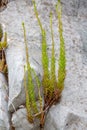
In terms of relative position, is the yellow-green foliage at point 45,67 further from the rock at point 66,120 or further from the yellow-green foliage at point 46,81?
the rock at point 66,120

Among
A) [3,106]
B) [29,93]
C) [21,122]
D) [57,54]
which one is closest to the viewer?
[29,93]

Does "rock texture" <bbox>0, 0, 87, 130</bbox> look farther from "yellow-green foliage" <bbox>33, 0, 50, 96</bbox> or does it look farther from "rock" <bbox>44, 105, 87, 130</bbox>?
"yellow-green foliage" <bbox>33, 0, 50, 96</bbox>

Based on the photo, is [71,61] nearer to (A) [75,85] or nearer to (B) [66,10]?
(A) [75,85]

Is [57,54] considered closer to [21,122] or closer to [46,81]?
[46,81]

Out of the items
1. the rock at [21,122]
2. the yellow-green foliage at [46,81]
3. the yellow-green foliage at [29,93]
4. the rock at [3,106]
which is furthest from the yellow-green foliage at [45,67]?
the rock at [3,106]

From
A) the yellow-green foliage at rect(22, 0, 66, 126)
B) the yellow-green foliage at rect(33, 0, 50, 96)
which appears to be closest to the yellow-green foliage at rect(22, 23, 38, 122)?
the yellow-green foliage at rect(22, 0, 66, 126)

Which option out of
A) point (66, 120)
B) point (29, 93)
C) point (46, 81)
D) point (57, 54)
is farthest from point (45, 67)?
point (57, 54)

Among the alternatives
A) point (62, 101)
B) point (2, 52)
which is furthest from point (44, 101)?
point (2, 52)
